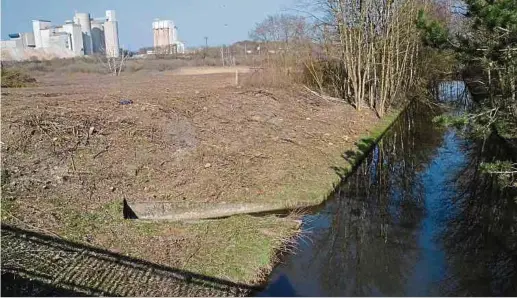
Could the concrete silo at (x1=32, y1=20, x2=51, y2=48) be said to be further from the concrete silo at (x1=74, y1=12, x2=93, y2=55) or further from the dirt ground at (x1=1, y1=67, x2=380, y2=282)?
the dirt ground at (x1=1, y1=67, x2=380, y2=282)

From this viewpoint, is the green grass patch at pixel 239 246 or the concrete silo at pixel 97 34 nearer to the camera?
the green grass patch at pixel 239 246

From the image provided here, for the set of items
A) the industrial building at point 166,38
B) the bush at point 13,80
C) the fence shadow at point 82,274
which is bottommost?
the fence shadow at point 82,274

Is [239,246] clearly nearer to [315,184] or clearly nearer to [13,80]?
[315,184]

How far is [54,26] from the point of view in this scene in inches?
2665

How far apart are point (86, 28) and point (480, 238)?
75462 millimetres

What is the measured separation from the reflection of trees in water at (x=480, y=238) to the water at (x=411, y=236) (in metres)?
0.02

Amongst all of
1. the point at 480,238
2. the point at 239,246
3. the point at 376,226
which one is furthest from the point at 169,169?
the point at 480,238

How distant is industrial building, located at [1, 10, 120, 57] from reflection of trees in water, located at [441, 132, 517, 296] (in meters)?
49.5

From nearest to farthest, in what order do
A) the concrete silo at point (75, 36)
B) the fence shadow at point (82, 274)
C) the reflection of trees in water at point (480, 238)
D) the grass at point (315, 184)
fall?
the fence shadow at point (82, 274) → the reflection of trees in water at point (480, 238) → the grass at point (315, 184) → the concrete silo at point (75, 36)

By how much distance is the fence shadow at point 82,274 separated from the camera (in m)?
6.43

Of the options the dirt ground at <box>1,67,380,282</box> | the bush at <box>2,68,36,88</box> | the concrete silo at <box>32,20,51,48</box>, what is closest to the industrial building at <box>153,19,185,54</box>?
the concrete silo at <box>32,20,51,48</box>

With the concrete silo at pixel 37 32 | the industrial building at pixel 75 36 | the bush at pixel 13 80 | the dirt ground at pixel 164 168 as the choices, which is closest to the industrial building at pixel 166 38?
the industrial building at pixel 75 36

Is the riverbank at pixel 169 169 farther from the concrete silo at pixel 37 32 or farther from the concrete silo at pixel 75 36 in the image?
the concrete silo at pixel 75 36

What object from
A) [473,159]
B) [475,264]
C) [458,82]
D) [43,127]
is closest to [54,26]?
[458,82]
